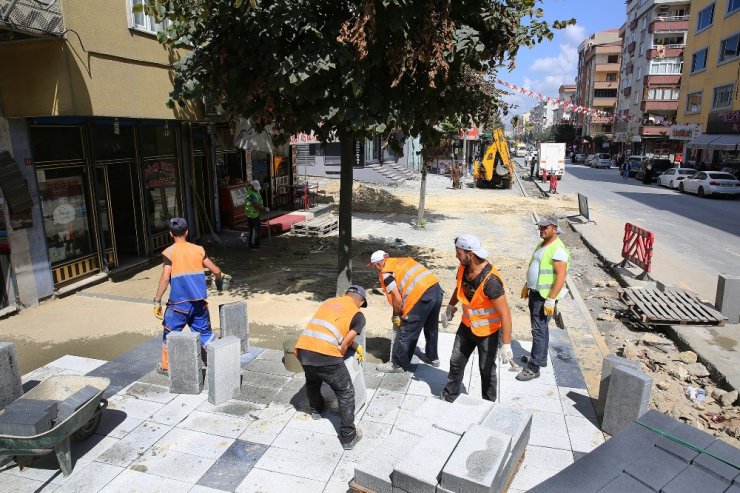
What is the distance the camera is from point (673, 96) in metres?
50.6

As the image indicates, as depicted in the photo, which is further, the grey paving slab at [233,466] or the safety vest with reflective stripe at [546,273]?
the safety vest with reflective stripe at [546,273]

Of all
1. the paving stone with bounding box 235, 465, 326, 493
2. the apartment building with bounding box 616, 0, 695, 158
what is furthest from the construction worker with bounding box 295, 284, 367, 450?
the apartment building with bounding box 616, 0, 695, 158

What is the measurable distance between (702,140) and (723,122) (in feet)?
5.92

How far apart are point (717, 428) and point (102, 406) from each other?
19.6 ft

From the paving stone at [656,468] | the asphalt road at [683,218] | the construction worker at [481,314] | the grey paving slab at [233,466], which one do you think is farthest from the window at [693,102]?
the paving stone at [656,468]

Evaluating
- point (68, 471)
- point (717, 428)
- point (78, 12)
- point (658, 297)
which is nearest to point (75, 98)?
point (78, 12)

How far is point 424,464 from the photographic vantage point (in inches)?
127

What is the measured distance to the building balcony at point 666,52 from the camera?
4944 centimetres

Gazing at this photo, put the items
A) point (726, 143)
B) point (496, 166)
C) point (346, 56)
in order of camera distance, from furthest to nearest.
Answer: point (726, 143) → point (496, 166) → point (346, 56)

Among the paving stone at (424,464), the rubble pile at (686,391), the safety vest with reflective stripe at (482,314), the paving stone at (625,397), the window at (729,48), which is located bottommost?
the rubble pile at (686,391)

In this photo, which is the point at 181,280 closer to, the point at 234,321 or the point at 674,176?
the point at 234,321

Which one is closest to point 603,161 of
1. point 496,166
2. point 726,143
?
point 726,143

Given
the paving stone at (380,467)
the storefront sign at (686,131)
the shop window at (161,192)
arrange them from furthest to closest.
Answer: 1. the storefront sign at (686,131)
2. the shop window at (161,192)
3. the paving stone at (380,467)

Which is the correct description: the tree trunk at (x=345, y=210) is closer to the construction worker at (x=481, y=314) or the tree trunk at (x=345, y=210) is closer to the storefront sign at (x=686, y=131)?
the construction worker at (x=481, y=314)
